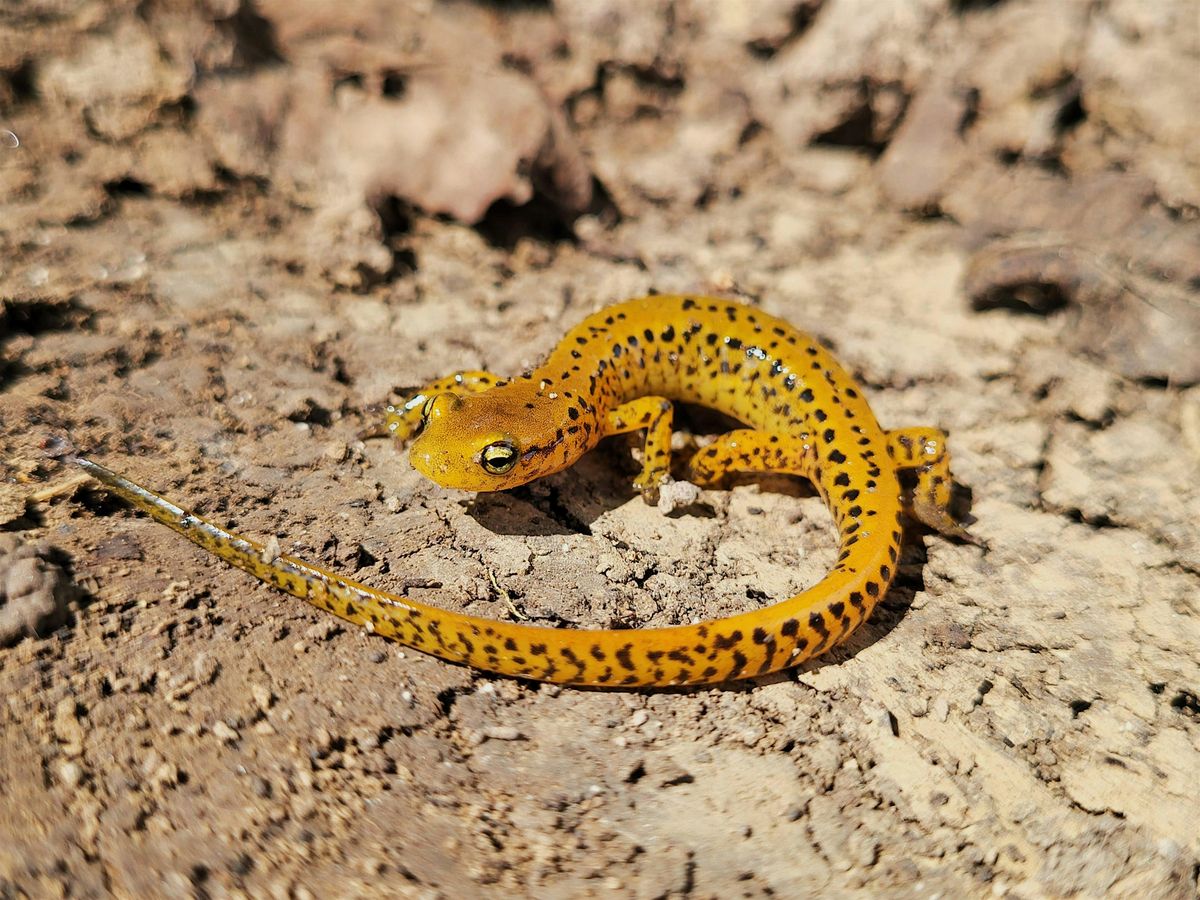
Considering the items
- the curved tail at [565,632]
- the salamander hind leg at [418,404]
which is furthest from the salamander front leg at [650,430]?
the curved tail at [565,632]

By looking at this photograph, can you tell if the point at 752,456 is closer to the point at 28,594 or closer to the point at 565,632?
the point at 565,632

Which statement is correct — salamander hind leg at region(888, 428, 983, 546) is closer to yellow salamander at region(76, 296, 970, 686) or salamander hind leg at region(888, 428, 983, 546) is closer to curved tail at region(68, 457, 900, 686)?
yellow salamander at region(76, 296, 970, 686)

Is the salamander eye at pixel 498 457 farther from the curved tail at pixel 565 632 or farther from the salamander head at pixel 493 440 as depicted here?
the curved tail at pixel 565 632

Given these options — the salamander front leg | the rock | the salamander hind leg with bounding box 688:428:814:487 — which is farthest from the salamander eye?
the rock

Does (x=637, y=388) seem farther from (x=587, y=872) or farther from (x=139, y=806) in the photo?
(x=139, y=806)

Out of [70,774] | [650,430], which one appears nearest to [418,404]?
[650,430]
